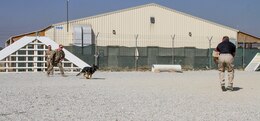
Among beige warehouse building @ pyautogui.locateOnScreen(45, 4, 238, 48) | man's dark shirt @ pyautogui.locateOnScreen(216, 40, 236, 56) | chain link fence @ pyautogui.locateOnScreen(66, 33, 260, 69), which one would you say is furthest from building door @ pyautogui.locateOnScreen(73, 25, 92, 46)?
man's dark shirt @ pyautogui.locateOnScreen(216, 40, 236, 56)

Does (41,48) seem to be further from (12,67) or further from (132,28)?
(132,28)

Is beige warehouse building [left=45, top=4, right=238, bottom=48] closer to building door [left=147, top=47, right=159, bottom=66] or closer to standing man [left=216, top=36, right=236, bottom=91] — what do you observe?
building door [left=147, top=47, right=159, bottom=66]

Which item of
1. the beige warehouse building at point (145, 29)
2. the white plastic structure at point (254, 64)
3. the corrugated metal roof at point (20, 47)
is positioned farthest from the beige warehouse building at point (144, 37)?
the corrugated metal roof at point (20, 47)

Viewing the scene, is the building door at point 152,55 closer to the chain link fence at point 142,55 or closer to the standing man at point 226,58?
the chain link fence at point 142,55

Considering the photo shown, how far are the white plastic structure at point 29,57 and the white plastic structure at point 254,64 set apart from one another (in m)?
14.3

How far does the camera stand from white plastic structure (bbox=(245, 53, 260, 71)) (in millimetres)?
35947

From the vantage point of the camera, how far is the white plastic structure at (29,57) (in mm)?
27016

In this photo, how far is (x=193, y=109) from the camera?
9.84m

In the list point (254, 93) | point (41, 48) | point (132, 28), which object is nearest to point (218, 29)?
point (132, 28)

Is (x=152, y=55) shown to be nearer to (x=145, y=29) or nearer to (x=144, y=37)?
(x=144, y=37)

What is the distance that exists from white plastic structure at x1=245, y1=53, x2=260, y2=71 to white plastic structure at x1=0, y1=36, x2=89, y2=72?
1434 cm

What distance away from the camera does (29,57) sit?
28047 millimetres

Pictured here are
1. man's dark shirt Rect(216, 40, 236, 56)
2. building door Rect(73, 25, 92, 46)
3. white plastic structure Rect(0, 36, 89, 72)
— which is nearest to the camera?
man's dark shirt Rect(216, 40, 236, 56)

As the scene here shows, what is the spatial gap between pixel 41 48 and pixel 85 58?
615 centimetres
